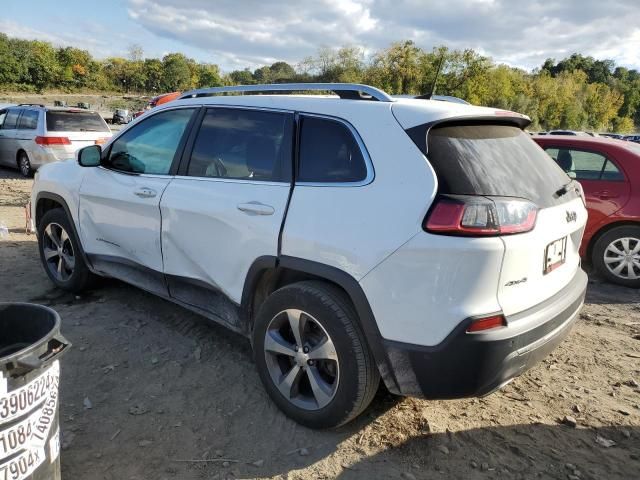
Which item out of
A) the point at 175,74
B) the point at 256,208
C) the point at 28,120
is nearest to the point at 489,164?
the point at 256,208

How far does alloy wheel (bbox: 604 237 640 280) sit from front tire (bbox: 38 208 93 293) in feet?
17.5

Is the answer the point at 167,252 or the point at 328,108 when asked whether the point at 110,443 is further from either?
the point at 328,108

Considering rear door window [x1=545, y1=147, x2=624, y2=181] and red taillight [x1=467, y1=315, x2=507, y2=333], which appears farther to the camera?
rear door window [x1=545, y1=147, x2=624, y2=181]

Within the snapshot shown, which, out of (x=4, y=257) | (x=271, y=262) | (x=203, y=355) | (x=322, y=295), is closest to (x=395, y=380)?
(x=322, y=295)

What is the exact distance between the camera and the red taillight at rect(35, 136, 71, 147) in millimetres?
10461

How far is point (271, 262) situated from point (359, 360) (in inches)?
28.0

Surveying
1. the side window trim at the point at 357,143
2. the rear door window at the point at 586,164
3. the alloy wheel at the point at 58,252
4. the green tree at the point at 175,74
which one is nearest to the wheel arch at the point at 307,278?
the side window trim at the point at 357,143

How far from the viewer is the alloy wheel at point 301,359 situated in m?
2.60

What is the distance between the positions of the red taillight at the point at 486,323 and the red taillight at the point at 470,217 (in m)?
0.37

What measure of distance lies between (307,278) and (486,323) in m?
0.98

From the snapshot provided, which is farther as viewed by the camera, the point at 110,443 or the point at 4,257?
the point at 4,257

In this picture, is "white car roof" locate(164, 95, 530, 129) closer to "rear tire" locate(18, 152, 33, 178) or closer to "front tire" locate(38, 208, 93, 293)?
"front tire" locate(38, 208, 93, 293)

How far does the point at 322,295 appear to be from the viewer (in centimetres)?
250

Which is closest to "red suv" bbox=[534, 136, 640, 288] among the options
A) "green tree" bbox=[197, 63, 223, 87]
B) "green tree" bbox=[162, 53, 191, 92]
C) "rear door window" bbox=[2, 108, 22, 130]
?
"rear door window" bbox=[2, 108, 22, 130]
